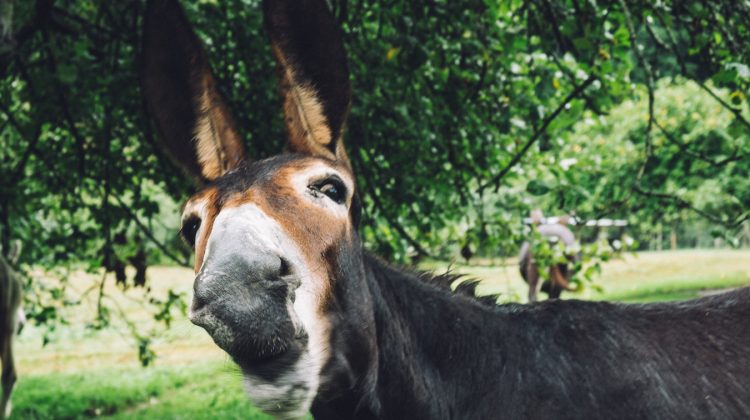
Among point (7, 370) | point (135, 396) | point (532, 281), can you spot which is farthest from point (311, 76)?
point (532, 281)

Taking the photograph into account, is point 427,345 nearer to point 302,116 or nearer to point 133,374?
point 302,116

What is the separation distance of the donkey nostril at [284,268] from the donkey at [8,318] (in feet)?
24.6

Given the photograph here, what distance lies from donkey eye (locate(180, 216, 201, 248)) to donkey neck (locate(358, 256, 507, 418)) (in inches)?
20.9

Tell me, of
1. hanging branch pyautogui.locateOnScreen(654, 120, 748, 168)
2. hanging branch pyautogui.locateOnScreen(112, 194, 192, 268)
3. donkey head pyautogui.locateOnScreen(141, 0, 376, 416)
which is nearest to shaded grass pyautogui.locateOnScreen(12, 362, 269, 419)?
hanging branch pyautogui.locateOnScreen(112, 194, 192, 268)

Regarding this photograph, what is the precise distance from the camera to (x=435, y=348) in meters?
2.56

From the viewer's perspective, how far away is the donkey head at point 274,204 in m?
1.83

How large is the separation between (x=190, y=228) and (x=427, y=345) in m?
0.82

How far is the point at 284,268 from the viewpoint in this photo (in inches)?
75.4

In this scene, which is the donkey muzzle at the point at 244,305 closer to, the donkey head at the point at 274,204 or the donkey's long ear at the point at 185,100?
the donkey head at the point at 274,204

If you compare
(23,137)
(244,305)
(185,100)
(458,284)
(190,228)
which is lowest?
(458,284)

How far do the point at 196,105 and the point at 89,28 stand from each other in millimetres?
3746

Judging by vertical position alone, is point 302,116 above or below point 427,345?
above

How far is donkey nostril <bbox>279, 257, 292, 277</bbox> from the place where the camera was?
6.23 feet

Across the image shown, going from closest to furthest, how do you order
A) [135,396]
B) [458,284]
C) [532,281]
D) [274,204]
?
[274,204] < [458,284] < [135,396] < [532,281]
